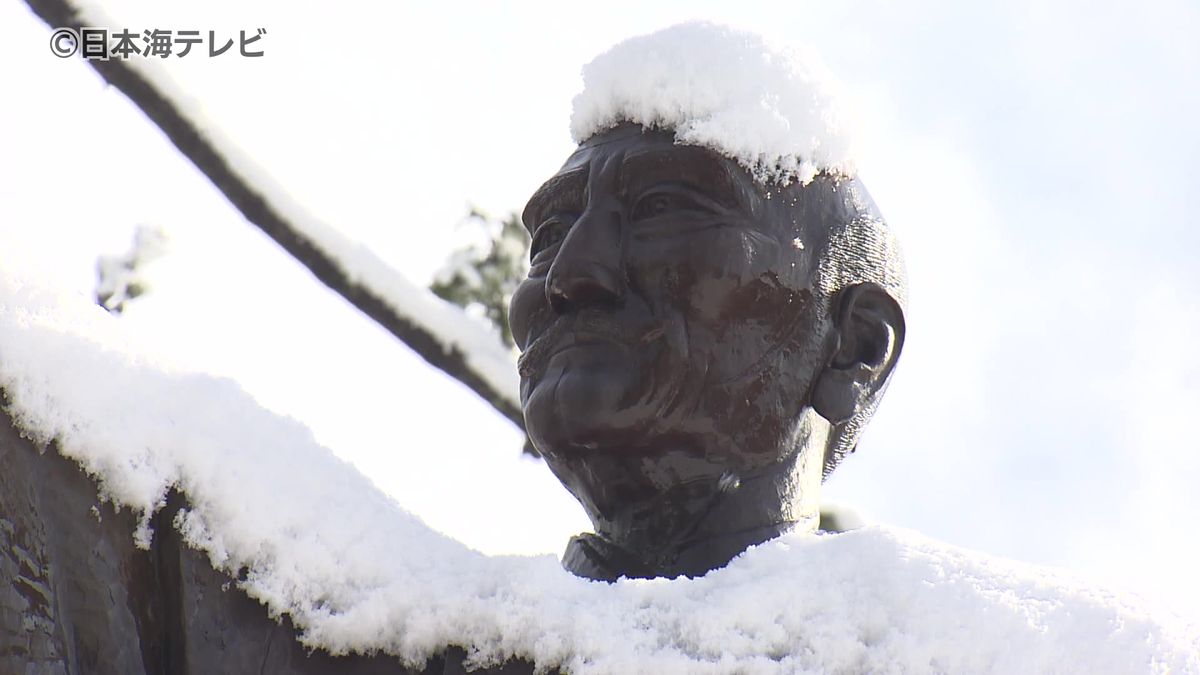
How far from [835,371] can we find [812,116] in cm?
51

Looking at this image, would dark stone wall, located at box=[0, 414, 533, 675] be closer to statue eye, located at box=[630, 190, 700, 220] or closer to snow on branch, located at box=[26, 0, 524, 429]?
statue eye, located at box=[630, 190, 700, 220]

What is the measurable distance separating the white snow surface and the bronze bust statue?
4 centimetres

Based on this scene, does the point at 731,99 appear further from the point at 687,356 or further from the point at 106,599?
the point at 106,599

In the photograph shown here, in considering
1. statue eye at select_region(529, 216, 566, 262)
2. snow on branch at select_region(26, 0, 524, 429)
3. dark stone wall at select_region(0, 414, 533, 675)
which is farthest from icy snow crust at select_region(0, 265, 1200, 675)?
snow on branch at select_region(26, 0, 524, 429)

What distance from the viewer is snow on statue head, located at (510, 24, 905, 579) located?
10.4 feet

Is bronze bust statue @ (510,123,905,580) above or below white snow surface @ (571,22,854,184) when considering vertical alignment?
below

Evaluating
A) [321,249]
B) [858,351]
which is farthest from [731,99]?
[321,249]

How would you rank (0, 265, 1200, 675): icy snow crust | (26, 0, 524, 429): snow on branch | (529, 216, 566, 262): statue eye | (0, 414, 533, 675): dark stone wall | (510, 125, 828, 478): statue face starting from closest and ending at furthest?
(0, 265, 1200, 675): icy snow crust → (0, 414, 533, 675): dark stone wall → (510, 125, 828, 478): statue face → (529, 216, 566, 262): statue eye → (26, 0, 524, 429): snow on branch

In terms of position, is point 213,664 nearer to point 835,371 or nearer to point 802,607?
point 802,607

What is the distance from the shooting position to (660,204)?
3.32 metres

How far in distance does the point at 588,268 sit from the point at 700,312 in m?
0.23

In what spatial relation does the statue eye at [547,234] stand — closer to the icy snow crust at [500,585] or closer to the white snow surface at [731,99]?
the white snow surface at [731,99]

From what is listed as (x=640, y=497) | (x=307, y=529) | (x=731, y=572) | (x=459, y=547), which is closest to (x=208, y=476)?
(x=307, y=529)

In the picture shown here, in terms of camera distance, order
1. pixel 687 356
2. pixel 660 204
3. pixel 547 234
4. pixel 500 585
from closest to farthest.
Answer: pixel 500 585
pixel 687 356
pixel 660 204
pixel 547 234
